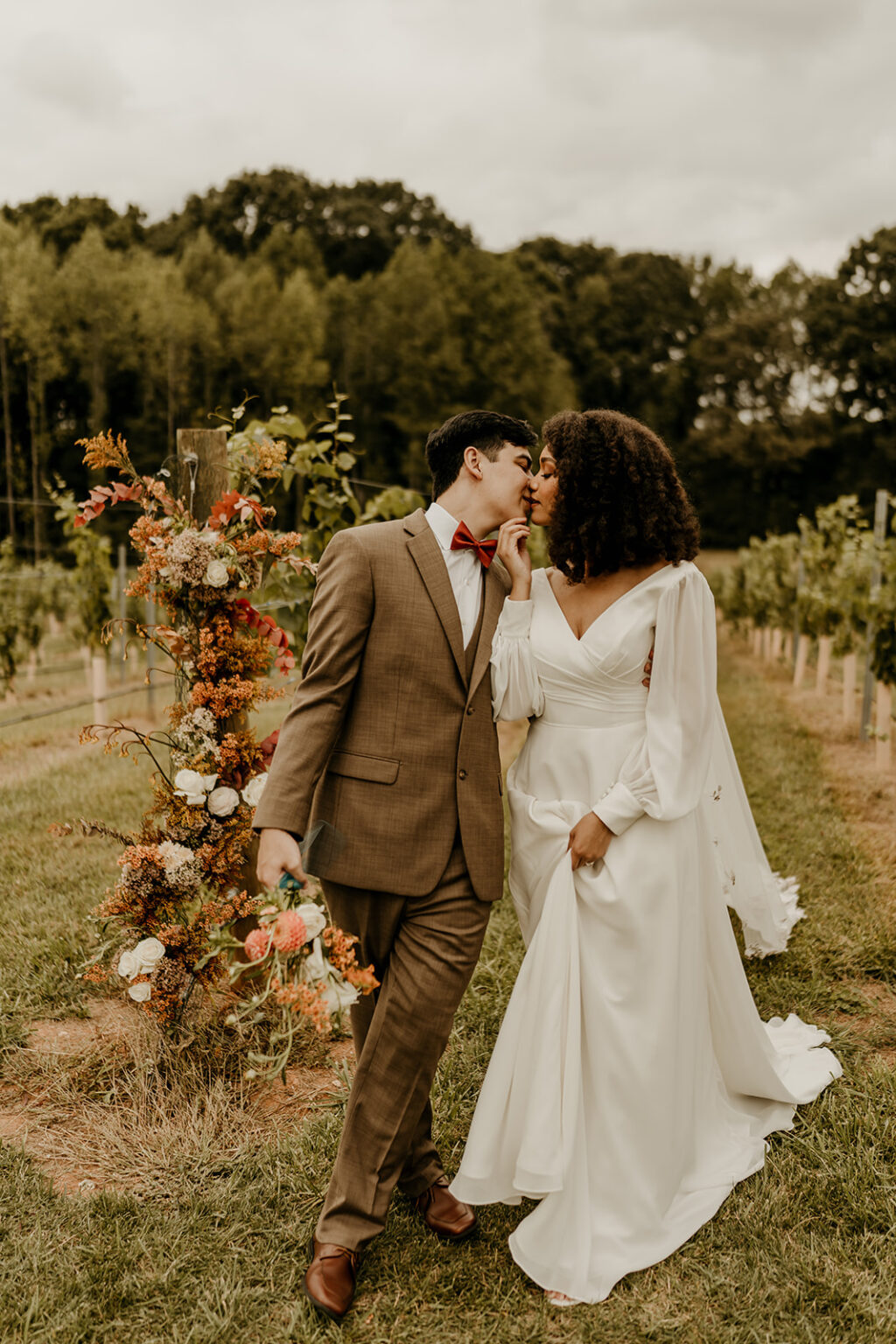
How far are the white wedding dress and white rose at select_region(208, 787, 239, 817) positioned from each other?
1.06 metres

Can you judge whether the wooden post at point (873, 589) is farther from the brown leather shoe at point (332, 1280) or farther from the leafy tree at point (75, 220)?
the leafy tree at point (75, 220)

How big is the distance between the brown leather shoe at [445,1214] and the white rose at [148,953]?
110 cm

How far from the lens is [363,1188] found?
7.88 ft

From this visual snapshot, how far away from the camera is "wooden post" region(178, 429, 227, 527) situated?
11.8 feet

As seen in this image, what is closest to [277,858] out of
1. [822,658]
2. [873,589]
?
[873,589]

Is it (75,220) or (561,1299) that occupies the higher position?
(75,220)

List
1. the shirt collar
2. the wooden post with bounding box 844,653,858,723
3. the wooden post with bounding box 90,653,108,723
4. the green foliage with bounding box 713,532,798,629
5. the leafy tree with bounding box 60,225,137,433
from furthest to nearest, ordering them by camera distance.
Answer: the leafy tree with bounding box 60,225,137,433 → the green foliage with bounding box 713,532,798,629 → the wooden post with bounding box 844,653,858,723 → the wooden post with bounding box 90,653,108,723 → the shirt collar

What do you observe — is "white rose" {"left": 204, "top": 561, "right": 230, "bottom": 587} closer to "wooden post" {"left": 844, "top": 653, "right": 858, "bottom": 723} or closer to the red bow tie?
the red bow tie

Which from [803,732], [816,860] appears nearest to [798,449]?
[803,732]

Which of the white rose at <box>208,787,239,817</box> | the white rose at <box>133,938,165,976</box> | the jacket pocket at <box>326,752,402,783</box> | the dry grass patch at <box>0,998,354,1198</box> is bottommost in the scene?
the dry grass patch at <box>0,998,354,1198</box>

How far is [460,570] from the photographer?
8.59 ft

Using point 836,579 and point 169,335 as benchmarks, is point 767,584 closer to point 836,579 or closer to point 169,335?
point 836,579

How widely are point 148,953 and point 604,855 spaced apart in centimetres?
150

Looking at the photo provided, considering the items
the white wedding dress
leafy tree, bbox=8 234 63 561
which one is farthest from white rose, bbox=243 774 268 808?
leafy tree, bbox=8 234 63 561
